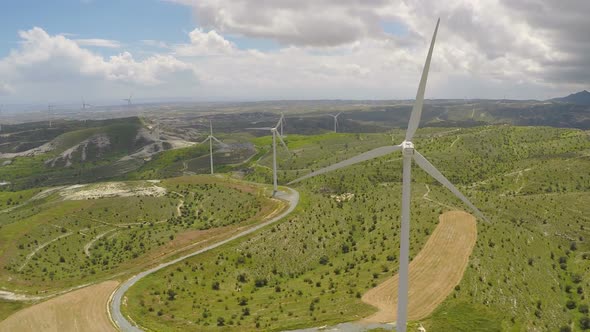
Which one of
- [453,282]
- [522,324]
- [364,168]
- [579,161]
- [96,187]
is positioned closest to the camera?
[522,324]

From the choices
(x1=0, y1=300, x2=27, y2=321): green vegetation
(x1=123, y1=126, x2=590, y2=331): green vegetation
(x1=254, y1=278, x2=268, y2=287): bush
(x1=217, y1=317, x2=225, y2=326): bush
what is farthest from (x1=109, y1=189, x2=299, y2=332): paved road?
(x1=254, y1=278, x2=268, y2=287): bush

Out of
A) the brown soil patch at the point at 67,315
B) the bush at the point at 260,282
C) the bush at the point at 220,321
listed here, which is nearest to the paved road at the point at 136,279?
the brown soil patch at the point at 67,315

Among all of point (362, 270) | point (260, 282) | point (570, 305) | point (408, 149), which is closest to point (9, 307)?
point (260, 282)

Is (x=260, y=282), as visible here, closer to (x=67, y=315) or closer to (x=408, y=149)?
(x=67, y=315)

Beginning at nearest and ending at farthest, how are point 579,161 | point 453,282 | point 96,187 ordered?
point 453,282 → point 96,187 → point 579,161

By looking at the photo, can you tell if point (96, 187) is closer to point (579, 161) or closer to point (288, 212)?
point (288, 212)

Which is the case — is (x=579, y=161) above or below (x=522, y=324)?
above

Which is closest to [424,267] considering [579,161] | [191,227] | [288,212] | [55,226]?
[288,212]
